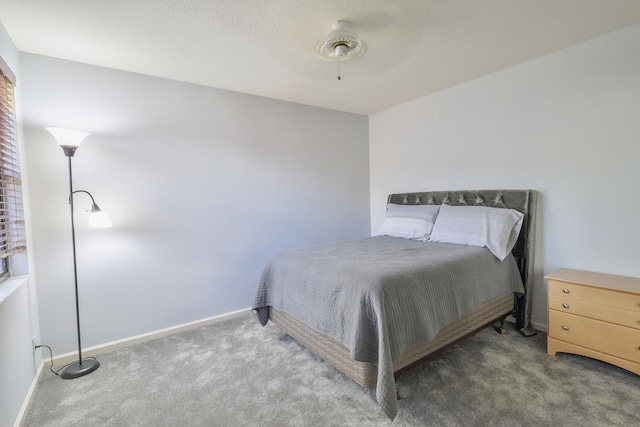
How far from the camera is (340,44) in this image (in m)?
2.00

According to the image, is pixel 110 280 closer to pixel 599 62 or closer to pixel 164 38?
pixel 164 38

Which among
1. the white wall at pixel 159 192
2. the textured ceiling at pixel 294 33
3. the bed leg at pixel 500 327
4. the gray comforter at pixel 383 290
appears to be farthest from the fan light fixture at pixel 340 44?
the bed leg at pixel 500 327

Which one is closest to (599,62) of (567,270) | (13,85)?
(567,270)

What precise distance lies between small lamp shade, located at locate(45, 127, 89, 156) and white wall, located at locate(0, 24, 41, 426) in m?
0.36

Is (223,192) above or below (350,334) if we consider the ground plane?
above

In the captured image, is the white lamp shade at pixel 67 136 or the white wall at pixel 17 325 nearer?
the white wall at pixel 17 325

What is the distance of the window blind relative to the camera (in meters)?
1.76

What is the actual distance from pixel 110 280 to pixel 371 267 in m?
2.20

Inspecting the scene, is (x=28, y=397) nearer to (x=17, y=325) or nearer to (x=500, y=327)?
(x=17, y=325)

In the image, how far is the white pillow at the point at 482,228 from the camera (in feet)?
8.10

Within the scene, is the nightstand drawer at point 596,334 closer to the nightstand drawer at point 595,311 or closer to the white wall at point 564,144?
the nightstand drawer at point 595,311

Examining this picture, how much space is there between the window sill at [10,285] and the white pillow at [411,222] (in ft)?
9.95

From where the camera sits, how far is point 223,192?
9.87 ft

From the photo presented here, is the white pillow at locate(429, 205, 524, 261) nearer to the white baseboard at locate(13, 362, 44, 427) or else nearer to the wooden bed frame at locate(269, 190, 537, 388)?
the wooden bed frame at locate(269, 190, 537, 388)
